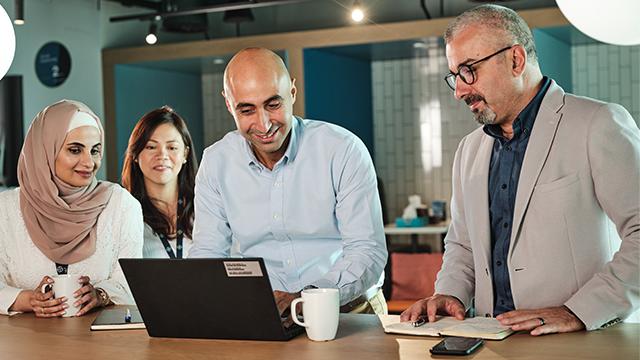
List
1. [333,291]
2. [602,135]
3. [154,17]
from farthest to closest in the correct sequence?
[154,17]
[602,135]
[333,291]

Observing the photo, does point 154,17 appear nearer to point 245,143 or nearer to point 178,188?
point 178,188

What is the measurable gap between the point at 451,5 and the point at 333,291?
5951 mm

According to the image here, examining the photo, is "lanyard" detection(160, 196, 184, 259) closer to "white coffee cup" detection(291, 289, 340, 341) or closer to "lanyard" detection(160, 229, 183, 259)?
"lanyard" detection(160, 229, 183, 259)

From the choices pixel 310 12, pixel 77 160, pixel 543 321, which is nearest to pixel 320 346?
pixel 543 321

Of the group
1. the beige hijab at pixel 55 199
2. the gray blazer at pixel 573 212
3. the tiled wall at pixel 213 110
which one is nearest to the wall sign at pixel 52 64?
the tiled wall at pixel 213 110

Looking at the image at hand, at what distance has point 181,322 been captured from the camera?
98.7 inches

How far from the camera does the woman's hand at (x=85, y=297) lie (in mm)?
2996

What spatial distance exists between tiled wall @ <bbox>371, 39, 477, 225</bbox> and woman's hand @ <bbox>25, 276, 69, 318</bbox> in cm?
614

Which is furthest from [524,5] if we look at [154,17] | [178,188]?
[178,188]

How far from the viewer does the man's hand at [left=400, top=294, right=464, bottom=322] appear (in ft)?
8.34

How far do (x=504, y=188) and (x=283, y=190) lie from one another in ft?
2.51

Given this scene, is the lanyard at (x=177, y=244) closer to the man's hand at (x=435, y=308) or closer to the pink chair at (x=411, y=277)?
the man's hand at (x=435, y=308)

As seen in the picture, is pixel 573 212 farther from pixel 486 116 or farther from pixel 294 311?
pixel 294 311

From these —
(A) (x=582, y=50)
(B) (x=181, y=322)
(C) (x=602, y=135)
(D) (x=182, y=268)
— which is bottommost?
(B) (x=181, y=322)
